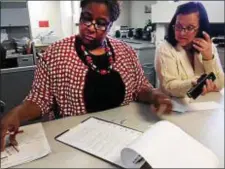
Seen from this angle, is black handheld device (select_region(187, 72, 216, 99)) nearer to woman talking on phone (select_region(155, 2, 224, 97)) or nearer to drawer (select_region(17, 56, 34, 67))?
woman talking on phone (select_region(155, 2, 224, 97))

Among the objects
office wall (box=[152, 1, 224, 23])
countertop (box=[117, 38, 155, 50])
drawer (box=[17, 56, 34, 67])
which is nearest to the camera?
office wall (box=[152, 1, 224, 23])

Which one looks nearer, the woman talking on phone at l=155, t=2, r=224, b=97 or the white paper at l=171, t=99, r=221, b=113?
the woman talking on phone at l=155, t=2, r=224, b=97

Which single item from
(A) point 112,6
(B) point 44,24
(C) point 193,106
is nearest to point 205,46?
(C) point 193,106

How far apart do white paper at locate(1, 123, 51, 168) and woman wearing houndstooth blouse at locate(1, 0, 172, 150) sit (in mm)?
68

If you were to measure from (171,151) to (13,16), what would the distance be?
99.3 inches

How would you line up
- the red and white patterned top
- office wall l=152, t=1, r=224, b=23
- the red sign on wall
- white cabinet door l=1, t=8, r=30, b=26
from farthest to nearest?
white cabinet door l=1, t=8, r=30, b=26 < the red sign on wall < the red and white patterned top < office wall l=152, t=1, r=224, b=23

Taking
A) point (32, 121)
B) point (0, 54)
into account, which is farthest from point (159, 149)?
point (0, 54)

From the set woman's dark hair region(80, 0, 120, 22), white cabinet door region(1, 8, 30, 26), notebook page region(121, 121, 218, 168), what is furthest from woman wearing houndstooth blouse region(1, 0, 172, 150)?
white cabinet door region(1, 8, 30, 26)

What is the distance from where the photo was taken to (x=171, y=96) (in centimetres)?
86

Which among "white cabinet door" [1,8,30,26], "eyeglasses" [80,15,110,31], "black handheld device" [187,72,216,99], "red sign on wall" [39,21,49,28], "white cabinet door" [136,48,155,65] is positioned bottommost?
"black handheld device" [187,72,216,99]

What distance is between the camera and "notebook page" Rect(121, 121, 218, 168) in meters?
0.45

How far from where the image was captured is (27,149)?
1.92 feet

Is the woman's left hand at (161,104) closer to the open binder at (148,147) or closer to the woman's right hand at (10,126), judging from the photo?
A: the open binder at (148,147)

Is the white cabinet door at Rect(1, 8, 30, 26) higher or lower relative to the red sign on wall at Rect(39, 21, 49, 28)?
higher
